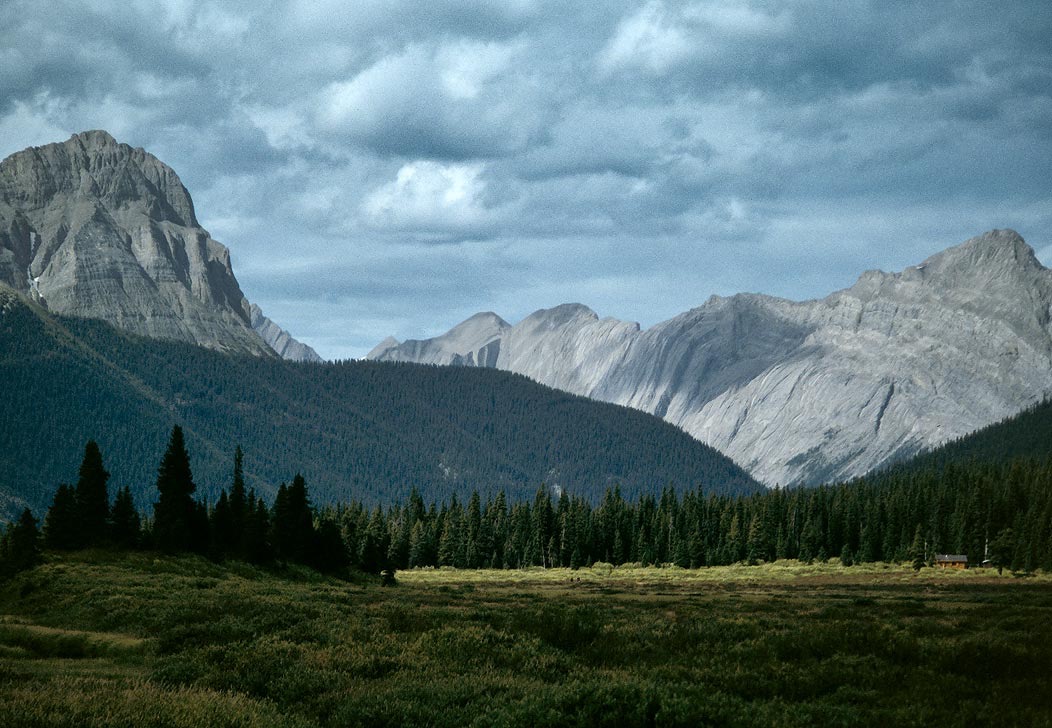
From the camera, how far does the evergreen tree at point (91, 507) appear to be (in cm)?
6731

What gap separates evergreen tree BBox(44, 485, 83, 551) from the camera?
66.7 metres

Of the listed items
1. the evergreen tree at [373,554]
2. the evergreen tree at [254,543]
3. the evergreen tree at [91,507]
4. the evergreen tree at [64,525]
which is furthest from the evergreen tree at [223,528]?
the evergreen tree at [373,554]

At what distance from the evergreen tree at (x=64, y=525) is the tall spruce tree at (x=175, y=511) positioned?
629 cm

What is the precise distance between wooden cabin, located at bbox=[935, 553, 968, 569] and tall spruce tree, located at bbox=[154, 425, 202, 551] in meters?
102

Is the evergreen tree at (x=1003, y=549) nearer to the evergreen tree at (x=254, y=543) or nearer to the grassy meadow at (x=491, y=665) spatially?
the grassy meadow at (x=491, y=665)

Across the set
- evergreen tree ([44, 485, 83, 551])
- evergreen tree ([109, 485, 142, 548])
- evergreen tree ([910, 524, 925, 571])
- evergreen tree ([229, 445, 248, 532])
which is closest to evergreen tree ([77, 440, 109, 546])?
evergreen tree ([44, 485, 83, 551])

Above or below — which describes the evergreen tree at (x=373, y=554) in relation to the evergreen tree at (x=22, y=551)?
below

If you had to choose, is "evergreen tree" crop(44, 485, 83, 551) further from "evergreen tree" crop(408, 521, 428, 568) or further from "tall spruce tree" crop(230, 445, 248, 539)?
"evergreen tree" crop(408, 521, 428, 568)

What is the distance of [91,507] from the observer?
222ft

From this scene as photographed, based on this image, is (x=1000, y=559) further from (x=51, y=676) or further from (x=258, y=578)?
(x=51, y=676)

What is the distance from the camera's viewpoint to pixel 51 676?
26.7m

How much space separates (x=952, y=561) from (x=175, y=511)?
10720cm

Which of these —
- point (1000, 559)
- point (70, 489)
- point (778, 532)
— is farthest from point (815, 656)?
point (778, 532)

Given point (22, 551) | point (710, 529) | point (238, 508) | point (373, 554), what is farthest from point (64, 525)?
point (710, 529)
